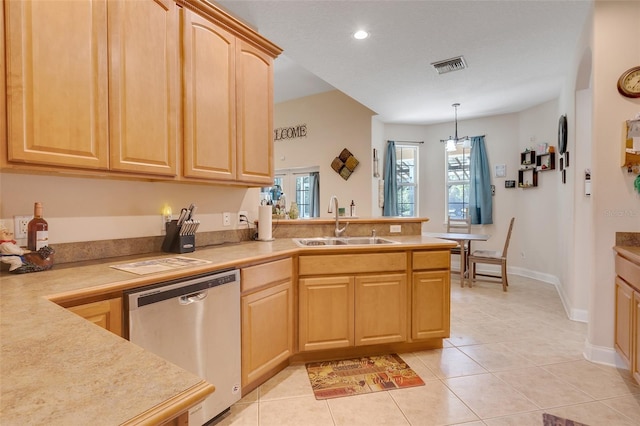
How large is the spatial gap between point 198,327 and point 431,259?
1.83 m

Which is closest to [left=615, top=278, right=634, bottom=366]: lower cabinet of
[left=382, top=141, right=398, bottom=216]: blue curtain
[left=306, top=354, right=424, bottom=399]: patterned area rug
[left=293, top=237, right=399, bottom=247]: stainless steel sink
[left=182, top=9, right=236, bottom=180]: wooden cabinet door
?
[left=306, top=354, right=424, bottom=399]: patterned area rug

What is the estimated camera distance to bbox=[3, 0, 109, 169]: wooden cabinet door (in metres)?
1.36

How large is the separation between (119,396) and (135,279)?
3.26 ft

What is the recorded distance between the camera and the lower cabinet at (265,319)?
1947 mm

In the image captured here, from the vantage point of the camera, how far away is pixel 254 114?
254 centimetres

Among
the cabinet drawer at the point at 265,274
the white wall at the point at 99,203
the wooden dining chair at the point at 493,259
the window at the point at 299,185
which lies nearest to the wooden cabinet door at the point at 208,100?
the white wall at the point at 99,203

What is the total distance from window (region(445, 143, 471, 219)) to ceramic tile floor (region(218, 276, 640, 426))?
3233mm

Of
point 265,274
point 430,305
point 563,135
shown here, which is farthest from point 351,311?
point 563,135

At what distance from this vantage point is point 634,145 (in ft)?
7.47

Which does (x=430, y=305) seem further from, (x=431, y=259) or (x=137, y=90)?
(x=137, y=90)

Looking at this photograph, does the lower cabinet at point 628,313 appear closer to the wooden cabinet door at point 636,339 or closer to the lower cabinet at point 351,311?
the wooden cabinet door at point 636,339

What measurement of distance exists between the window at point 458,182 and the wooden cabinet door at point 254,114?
446cm

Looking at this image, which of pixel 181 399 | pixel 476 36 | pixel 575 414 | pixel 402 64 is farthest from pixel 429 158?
pixel 181 399

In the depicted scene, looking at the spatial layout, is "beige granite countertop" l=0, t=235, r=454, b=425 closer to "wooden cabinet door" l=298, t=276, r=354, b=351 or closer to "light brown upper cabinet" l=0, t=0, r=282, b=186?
"light brown upper cabinet" l=0, t=0, r=282, b=186
